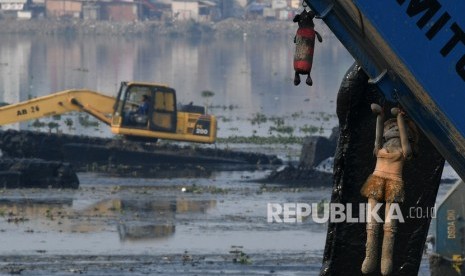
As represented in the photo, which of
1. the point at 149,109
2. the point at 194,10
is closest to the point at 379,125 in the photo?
the point at 149,109

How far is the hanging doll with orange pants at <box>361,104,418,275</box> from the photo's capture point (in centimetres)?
932

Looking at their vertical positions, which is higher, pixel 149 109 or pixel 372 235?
pixel 372 235

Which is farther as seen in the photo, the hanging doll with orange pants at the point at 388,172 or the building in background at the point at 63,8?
the building in background at the point at 63,8

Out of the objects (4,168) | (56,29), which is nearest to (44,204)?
(4,168)

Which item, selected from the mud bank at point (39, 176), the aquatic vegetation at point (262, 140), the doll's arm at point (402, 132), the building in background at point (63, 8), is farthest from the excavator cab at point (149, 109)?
the building in background at point (63, 8)

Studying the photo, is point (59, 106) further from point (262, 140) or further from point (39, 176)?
point (39, 176)

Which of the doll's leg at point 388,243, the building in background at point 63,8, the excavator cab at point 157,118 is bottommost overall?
the excavator cab at point 157,118

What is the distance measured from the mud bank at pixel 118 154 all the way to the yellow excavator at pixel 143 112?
1453 millimetres

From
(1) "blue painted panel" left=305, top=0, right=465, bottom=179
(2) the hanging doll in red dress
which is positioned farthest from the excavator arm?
(1) "blue painted panel" left=305, top=0, right=465, bottom=179

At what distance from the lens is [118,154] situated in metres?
40.3

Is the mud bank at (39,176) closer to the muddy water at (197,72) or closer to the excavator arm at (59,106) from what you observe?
the excavator arm at (59,106)

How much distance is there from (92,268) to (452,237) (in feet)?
22.1

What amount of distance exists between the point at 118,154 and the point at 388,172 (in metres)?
31.0

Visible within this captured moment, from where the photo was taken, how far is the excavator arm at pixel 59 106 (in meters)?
42.0
